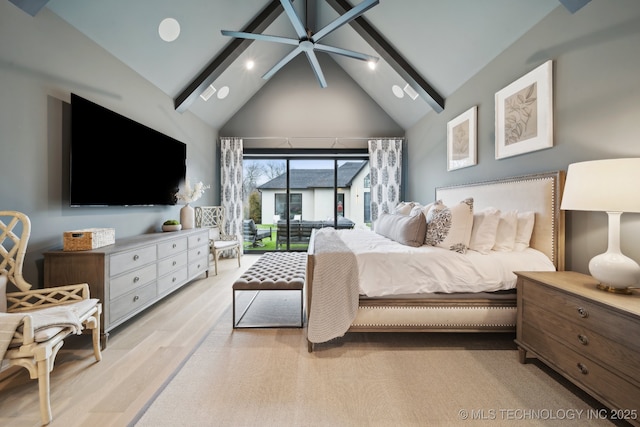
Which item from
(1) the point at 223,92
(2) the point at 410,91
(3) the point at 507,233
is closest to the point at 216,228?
(1) the point at 223,92

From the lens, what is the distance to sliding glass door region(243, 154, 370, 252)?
5.74 meters

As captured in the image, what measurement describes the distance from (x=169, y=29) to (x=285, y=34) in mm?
2344

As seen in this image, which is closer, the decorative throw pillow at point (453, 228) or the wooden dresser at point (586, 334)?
the wooden dresser at point (586, 334)

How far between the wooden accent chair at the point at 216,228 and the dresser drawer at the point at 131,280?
160 centimetres

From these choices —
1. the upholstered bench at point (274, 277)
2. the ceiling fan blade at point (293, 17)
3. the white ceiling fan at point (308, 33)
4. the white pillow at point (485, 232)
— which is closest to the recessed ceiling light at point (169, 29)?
the white ceiling fan at point (308, 33)

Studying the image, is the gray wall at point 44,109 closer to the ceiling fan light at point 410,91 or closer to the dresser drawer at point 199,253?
the dresser drawer at point 199,253

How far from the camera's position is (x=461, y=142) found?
342 cm

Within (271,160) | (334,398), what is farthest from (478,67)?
(271,160)

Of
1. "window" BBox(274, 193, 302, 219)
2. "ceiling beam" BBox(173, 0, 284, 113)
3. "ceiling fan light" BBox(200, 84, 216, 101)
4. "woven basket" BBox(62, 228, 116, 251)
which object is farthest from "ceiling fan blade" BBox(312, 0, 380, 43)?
"window" BBox(274, 193, 302, 219)

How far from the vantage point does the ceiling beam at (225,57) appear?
11.8ft

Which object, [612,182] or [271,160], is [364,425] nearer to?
[612,182]

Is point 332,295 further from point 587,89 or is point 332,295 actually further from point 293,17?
point 293,17

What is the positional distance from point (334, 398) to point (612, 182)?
195cm

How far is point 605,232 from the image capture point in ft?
5.79
